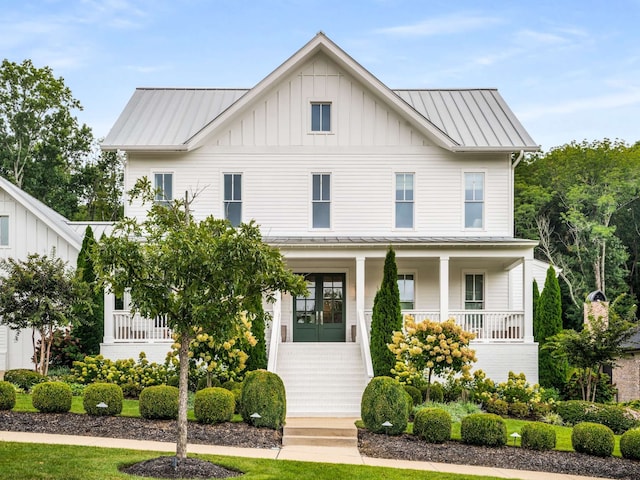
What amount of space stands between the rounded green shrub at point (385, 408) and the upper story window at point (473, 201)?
9655 millimetres

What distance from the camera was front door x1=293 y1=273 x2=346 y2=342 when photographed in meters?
23.9

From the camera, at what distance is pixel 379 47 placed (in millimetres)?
24891

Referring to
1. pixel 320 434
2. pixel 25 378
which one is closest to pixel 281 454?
pixel 320 434

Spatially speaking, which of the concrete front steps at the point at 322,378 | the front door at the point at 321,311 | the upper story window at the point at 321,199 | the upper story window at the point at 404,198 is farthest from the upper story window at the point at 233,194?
the upper story window at the point at 404,198

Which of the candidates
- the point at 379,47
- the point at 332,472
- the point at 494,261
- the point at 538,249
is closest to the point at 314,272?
the point at 494,261

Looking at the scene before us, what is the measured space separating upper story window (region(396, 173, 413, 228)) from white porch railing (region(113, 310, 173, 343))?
7.35 m

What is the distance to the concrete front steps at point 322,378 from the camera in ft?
61.0

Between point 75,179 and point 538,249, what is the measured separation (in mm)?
24659

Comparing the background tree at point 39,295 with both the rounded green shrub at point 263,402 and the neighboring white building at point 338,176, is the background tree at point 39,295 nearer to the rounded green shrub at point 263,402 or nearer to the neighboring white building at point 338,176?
the neighboring white building at point 338,176

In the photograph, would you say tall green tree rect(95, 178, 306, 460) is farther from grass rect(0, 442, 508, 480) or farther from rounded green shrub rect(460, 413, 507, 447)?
rounded green shrub rect(460, 413, 507, 447)

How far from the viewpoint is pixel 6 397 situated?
15086 millimetres

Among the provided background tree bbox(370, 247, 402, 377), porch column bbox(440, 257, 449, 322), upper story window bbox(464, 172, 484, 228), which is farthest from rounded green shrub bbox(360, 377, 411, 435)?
upper story window bbox(464, 172, 484, 228)

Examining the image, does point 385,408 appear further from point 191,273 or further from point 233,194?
point 233,194

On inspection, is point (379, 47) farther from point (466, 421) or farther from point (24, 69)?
point (24, 69)
